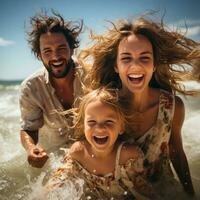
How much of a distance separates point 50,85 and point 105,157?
175 cm

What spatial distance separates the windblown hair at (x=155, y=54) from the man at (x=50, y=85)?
72cm


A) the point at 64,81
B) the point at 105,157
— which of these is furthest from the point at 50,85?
the point at 105,157

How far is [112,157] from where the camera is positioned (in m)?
3.96

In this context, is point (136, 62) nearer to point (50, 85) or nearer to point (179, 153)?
point (179, 153)

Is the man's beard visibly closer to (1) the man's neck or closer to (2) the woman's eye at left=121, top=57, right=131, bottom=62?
(1) the man's neck

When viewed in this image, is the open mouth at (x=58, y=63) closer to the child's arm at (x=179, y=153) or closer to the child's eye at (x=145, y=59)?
the child's eye at (x=145, y=59)

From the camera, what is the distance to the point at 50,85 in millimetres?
5355

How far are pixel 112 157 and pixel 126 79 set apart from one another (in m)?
0.81

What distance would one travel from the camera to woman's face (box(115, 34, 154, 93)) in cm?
384

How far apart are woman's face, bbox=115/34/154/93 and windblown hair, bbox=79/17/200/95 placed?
12 cm

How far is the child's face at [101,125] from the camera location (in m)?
3.79

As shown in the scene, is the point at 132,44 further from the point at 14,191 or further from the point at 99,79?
the point at 14,191

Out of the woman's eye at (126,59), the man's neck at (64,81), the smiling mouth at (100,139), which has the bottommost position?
the smiling mouth at (100,139)

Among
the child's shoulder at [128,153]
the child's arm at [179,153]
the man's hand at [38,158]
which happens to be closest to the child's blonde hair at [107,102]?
the child's shoulder at [128,153]
